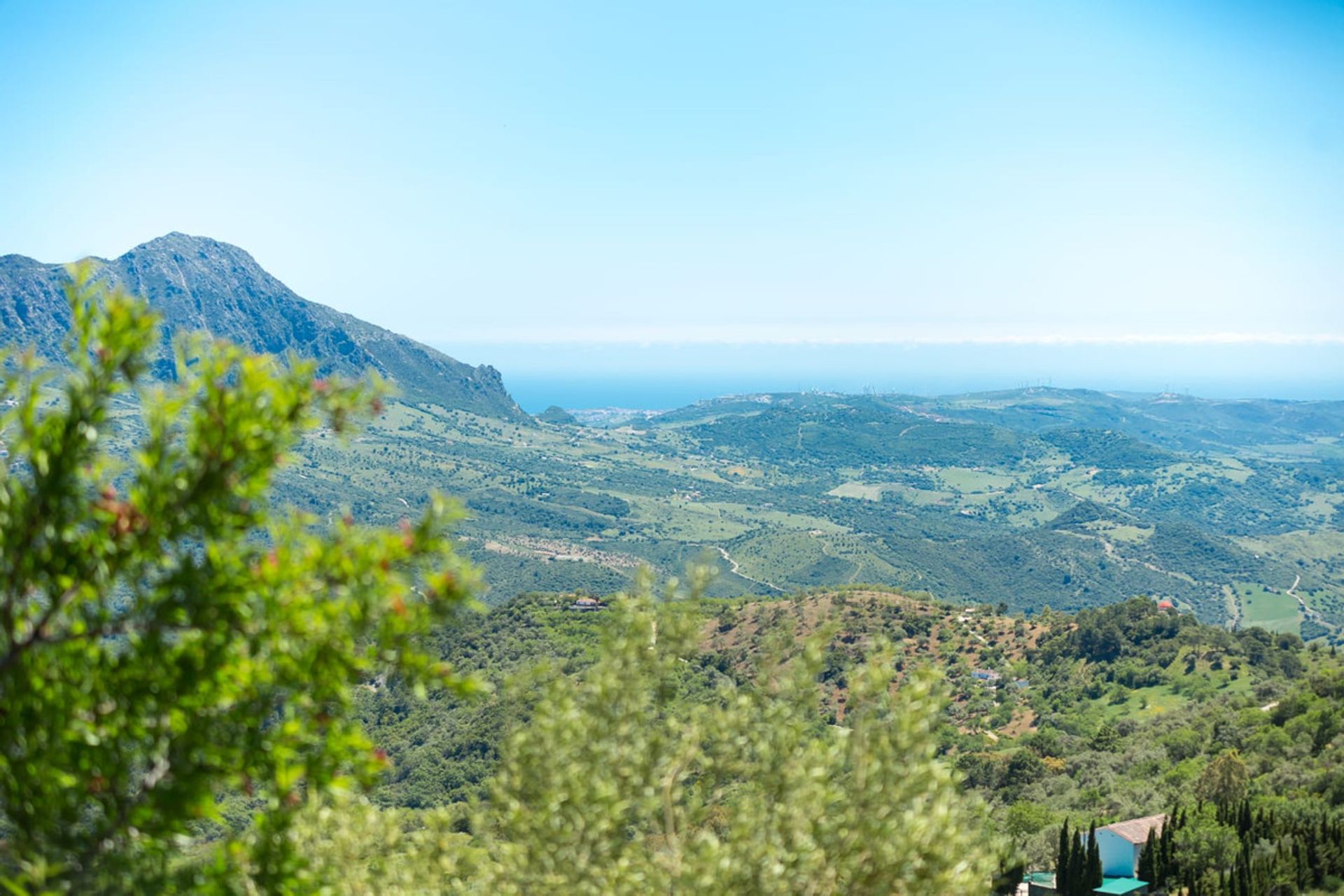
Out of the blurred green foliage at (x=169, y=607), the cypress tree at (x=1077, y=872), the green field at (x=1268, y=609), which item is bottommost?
the green field at (x=1268, y=609)

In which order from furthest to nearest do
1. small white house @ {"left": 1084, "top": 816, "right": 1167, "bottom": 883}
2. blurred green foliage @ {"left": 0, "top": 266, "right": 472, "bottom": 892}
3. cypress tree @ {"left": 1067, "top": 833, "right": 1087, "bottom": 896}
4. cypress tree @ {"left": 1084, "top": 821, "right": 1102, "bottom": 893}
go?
1. small white house @ {"left": 1084, "top": 816, "right": 1167, "bottom": 883}
2. cypress tree @ {"left": 1067, "top": 833, "right": 1087, "bottom": 896}
3. cypress tree @ {"left": 1084, "top": 821, "right": 1102, "bottom": 893}
4. blurred green foliage @ {"left": 0, "top": 266, "right": 472, "bottom": 892}

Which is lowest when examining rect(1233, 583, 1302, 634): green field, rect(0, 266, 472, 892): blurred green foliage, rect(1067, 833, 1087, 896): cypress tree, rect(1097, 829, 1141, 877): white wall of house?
rect(1233, 583, 1302, 634): green field

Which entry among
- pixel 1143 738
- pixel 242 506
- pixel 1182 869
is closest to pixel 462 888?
pixel 242 506

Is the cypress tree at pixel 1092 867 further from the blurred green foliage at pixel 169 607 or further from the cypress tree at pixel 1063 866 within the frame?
the blurred green foliage at pixel 169 607

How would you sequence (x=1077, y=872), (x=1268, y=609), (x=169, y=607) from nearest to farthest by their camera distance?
1. (x=169, y=607)
2. (x=1077, y=872)
3. (x=1268, y=609)

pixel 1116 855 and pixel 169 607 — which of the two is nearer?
pixel 169 607

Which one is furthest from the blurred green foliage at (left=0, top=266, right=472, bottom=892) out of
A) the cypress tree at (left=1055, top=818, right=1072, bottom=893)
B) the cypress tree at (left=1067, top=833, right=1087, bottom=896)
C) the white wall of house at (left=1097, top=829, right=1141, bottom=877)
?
the white wall of house at (left=1097, top=829, right=1141, bottom=877)

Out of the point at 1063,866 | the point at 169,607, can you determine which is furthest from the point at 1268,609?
the point at 169,607

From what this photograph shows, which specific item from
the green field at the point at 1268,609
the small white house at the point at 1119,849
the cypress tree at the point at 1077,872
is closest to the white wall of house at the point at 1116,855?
the small white house at the point at 1119,849

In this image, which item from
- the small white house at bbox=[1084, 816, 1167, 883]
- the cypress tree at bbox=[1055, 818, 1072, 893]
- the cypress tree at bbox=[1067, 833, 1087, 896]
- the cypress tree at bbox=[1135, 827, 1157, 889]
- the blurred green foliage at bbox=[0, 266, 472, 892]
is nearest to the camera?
the blurred green foliage at bbox=[0, 266, 472, 892]

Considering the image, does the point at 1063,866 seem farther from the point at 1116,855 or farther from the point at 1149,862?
the point at 1116,855

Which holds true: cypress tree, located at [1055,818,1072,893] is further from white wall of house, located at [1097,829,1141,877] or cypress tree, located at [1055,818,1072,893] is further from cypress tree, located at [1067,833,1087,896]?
white wall of house, located at [1097,829,1141,877]

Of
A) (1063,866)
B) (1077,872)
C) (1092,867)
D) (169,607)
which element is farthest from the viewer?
(1063,866)

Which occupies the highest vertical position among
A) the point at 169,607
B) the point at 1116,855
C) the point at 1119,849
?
the point at 169,607
